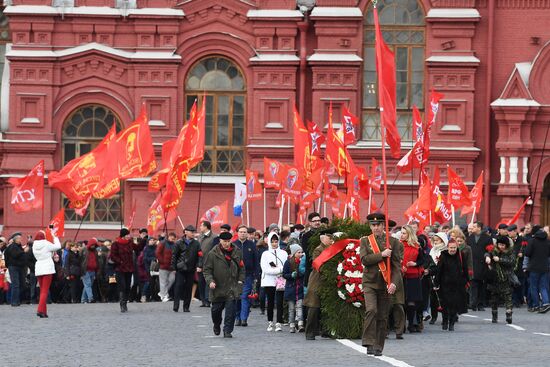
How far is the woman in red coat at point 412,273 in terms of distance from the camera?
2725 centimetres

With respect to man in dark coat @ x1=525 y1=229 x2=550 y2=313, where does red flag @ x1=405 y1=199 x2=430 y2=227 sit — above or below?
above

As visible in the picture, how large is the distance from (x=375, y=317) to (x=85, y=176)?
1722 cm

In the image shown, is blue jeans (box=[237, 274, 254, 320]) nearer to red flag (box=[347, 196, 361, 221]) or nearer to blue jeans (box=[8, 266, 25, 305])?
red flag (box=[347, 196, 361, 221])

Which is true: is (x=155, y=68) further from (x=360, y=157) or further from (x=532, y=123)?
(x=532, y=123)

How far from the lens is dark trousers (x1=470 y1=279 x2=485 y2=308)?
33.9m

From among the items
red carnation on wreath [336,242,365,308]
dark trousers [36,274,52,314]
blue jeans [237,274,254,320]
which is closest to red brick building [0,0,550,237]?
dark trousers [36,274,52,314]

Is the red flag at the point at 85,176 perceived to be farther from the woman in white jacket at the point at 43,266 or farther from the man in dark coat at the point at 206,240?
the woman in white jacket at the point at 43,266

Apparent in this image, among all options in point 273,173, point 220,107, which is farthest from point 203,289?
point 220,107

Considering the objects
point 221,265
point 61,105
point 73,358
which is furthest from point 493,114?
point 73,358

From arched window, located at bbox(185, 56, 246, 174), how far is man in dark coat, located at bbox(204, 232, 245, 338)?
18.8m

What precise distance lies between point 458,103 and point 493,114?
0.96m

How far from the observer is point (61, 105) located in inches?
1784

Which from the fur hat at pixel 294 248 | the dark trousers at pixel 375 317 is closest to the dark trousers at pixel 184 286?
the fur hat at pixel 294 248

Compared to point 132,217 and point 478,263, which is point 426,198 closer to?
point 478,263
